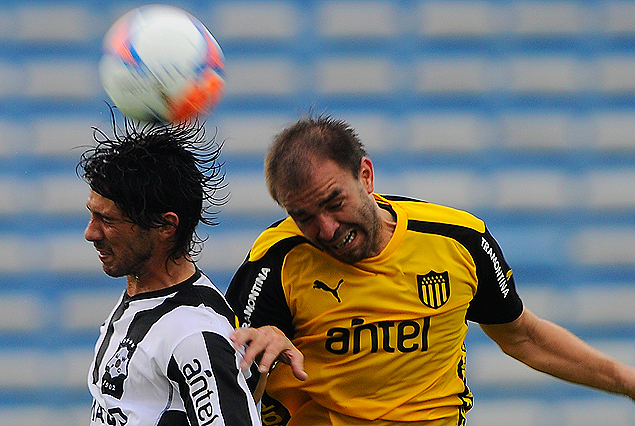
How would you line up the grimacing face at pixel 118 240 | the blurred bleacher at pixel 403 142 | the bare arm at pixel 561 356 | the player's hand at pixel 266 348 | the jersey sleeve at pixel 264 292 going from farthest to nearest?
the blurred bleacher at pixel 403 142
the bare arm at pixel 561 356
the jersey sleeve at pixel 264 292
the grimacing face at pixel 118 240
the player's hand at pixel 266 348

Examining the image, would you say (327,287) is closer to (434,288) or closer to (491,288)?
(434,288)

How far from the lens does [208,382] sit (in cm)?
192

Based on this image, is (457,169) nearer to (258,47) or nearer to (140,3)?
(258,47)

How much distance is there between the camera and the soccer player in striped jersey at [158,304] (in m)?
1.95

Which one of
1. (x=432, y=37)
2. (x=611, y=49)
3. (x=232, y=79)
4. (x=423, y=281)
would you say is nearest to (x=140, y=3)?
(x=232, y=79)

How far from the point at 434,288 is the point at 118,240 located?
0.87 metres

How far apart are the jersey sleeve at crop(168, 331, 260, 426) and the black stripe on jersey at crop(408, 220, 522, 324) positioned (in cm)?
78

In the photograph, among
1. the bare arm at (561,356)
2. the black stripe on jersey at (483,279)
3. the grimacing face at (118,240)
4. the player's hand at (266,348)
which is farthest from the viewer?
the bare arm at (561,356)

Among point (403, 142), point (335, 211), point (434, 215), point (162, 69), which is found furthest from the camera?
point (403, 142)

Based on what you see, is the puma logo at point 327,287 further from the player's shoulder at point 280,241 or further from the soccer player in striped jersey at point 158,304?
the soccer player in striped jersey at point 158,304

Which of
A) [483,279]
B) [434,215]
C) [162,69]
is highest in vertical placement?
[162,69]

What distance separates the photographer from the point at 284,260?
2.43 metres

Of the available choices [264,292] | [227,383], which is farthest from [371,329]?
[227,383]

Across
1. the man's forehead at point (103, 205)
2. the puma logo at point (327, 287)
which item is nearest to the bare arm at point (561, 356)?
the puma logo at point (327, 287)
